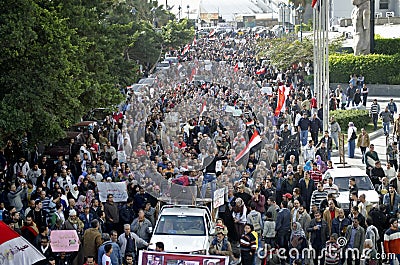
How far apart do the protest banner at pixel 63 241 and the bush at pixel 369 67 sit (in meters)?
36.6

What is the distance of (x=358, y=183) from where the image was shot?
21.8 metres

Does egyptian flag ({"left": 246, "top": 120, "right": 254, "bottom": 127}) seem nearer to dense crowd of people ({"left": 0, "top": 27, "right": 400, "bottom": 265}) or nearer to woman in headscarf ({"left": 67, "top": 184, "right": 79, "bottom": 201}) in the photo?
dense crowd of people ({"left": 0, "top": 27, "right": 400, "bottom": 265})

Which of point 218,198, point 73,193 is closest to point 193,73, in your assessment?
point 73,193

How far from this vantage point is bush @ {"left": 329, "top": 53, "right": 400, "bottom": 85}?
50.4 m

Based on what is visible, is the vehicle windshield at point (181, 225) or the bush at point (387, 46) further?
the bush at point (387, 46)

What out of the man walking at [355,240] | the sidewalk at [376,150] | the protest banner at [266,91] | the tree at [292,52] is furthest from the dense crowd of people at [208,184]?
the tree at [292,52]

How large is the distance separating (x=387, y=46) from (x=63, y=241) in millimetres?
39108

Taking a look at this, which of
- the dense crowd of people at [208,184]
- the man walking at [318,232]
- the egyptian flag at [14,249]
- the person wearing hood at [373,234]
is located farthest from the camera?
the man walking at [318,232]

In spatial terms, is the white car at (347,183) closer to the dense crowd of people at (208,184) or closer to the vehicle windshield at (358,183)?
the vehicle windshield at (358,183)

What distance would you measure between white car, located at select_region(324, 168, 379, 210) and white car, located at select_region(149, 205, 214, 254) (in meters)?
3.99

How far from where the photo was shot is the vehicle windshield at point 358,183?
70.9ft

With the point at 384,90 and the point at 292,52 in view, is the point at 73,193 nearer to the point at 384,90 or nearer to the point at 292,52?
the point at 384,90

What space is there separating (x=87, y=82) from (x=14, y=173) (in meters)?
4.80

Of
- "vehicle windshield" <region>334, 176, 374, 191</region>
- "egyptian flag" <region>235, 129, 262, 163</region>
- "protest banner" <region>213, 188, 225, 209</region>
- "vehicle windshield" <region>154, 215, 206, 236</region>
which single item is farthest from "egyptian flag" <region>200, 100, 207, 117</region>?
"vehicle windshield" <region>154, 215, 206, 236</region>
